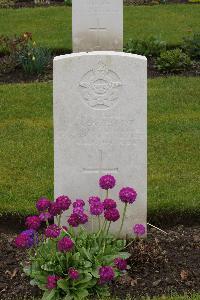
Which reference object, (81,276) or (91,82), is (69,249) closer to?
(81,276)

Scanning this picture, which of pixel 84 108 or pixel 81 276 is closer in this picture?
pixel 81 276

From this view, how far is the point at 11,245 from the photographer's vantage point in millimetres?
5480

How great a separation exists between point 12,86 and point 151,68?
2262 mm

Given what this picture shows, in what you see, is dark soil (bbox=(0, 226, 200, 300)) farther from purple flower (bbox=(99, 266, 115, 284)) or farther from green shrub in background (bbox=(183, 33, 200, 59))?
green shrub in background (bbox=(183, 33, 200, 59))

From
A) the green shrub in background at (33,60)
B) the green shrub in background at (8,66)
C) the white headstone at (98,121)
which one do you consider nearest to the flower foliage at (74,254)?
the white headstone at (98,121)

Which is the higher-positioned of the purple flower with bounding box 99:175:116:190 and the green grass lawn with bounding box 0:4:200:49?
the green grass lawn with bounding box 0:4:200:49

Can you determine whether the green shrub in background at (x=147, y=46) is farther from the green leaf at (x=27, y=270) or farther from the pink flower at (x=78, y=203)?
the green leaf at (x=27, y=270)

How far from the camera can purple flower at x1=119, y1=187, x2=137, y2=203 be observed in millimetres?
4855

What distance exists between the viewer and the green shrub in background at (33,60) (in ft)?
34.4

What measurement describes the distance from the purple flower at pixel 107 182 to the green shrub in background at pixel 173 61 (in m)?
6.06

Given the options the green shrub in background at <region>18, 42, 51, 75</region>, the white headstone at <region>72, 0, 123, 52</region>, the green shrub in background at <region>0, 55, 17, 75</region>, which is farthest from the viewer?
the green shrub in background at <region>0, 55, 17, 75</region>

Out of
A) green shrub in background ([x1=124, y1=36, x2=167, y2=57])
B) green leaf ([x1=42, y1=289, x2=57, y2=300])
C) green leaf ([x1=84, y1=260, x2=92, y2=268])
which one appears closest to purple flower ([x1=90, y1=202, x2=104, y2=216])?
green leaf ([x1=84, y1=260, x2=92, y2=268])

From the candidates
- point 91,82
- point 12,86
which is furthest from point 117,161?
point 12,86

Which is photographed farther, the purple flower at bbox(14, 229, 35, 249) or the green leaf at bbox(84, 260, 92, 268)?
the green leaf at bbox(84, 260, 92, 268)
